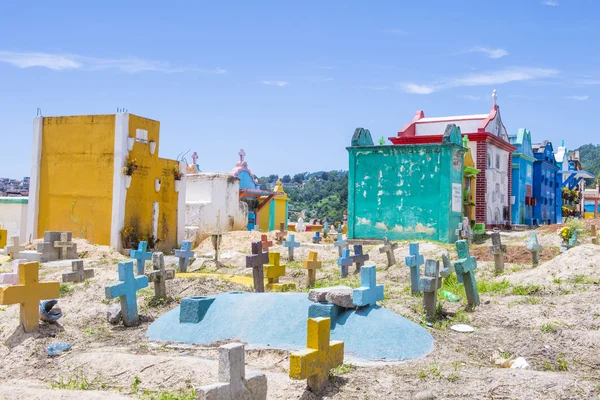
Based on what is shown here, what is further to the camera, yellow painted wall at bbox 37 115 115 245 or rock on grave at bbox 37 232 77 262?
yellow painted wall at bbox 37 115 115 245

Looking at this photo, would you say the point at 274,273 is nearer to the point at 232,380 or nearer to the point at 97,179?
the point at 232,380

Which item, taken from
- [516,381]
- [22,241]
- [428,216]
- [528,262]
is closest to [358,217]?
[428,216]

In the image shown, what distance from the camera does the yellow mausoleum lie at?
866 inches

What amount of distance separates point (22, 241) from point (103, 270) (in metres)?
11.5

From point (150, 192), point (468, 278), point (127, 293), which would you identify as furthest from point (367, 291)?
point (150, 192)

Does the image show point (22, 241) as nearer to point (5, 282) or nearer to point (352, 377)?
point (5, 282)

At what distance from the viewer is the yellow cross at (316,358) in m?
5.68

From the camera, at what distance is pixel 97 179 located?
2231cm

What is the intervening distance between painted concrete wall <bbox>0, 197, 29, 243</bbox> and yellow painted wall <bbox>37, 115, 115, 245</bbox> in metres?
2.94

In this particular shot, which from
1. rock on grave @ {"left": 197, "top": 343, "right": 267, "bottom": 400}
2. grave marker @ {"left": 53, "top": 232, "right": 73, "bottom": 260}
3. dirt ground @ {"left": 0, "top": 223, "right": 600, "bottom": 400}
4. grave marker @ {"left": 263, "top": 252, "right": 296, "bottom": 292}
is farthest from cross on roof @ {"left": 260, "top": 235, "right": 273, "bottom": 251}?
rock on grave @ {"left": 197, "top": 343, "right": 267, "bottom": 400}

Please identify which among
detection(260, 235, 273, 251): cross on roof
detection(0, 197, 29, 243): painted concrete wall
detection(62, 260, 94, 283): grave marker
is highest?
detection(0, 197, 29, 243): painted concrete wall

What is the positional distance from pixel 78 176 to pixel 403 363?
730 inches

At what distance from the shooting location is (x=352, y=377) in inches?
250

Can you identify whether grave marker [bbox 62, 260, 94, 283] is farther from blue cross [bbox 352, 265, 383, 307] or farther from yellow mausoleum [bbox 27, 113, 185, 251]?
yellow mausoleum [bbox 27, 113, 185, 251]
